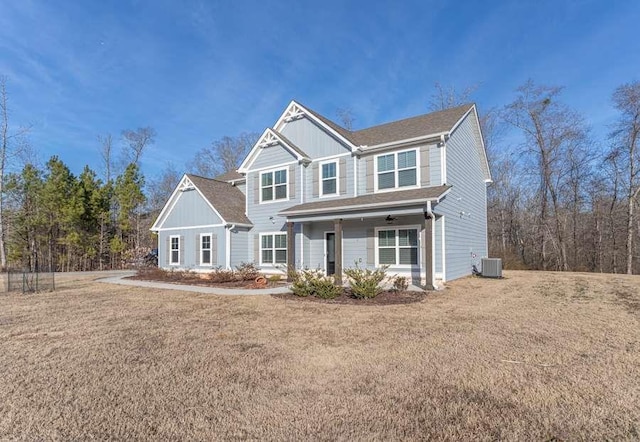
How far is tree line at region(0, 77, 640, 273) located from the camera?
20.4 meters

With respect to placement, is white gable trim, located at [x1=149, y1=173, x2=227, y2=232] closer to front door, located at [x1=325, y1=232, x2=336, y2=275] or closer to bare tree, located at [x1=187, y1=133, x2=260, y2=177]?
front door, located at [x1=325, y1=232, x2=336, y2=275]

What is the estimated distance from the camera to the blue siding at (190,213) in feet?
54.4

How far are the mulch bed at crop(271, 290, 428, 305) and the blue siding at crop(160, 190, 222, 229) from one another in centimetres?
781

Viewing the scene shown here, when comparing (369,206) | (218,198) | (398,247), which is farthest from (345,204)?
(218,198)

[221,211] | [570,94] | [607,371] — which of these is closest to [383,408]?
[607,371]

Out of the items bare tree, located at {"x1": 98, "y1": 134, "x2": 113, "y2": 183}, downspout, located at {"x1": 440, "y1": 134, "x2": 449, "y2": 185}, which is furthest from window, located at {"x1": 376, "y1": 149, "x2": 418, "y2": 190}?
bare tree, located at {"x1": 98, "y1": 134, "x2": 113, "y2": 183}

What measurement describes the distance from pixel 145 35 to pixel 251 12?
443 centimetres

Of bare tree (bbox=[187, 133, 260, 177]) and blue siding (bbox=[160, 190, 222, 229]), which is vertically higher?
bare tree (bbox=[187, 133, 260, 177])

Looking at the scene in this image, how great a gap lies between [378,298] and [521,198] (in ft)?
71.5

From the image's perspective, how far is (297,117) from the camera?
1598 cm

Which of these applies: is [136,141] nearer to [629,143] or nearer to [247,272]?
[247,272]

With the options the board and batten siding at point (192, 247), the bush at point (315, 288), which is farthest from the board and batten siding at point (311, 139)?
the bush at point (315, 288)

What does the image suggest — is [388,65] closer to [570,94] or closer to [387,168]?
[387,168]

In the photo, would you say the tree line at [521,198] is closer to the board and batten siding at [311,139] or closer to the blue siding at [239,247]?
the blue siding at [239,247]
